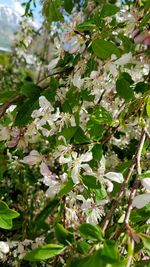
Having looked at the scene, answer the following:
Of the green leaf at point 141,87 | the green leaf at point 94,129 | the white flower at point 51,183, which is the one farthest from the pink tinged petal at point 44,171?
the green leaf at point 141,87

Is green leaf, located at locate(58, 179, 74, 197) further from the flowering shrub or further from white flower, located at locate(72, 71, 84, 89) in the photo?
white flower, located at locate(72, 71, 84, 89)

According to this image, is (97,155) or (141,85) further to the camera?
(141,85)

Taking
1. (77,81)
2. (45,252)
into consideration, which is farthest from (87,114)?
(45,252)

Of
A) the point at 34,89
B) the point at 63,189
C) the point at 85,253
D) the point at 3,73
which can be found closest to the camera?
the point at 85,253

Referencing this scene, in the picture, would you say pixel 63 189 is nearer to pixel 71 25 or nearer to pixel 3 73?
pixel 71 25

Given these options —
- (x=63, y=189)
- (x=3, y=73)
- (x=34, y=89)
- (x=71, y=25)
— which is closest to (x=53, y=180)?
(x=63, y=189)

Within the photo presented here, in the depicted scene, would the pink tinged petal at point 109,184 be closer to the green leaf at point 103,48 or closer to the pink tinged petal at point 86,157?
the pink tinged petal at point 86,157
